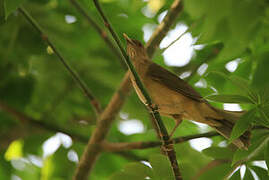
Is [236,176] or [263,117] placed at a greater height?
[263,117]

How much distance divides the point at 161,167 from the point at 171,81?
1134mm

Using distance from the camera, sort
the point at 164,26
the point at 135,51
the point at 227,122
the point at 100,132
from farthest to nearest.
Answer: the point at 100,132 → the point at 135,51 → the point at 164,26 → the point at 227,122

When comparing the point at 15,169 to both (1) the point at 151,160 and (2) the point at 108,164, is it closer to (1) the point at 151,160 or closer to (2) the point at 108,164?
(2) the point at 108,164

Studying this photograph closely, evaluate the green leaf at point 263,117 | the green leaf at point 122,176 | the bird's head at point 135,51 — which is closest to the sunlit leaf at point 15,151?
the bird's head at point 135,51

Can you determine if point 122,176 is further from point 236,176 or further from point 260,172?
point 260,172

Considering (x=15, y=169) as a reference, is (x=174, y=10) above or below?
above

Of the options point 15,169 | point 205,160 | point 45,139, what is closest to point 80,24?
point 45,139

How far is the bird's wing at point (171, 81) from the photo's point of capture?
11.1 feet

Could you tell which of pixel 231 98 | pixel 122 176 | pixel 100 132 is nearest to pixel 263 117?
pixel 231 98

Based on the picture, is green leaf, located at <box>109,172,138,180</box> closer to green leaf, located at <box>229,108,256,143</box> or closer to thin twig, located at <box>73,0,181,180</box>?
green leaf, located at <box>229,108,256,143</box>

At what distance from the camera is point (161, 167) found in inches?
100

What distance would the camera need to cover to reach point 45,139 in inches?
213

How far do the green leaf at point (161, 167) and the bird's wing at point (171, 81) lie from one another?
3.11ft

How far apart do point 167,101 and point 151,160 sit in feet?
3.03
